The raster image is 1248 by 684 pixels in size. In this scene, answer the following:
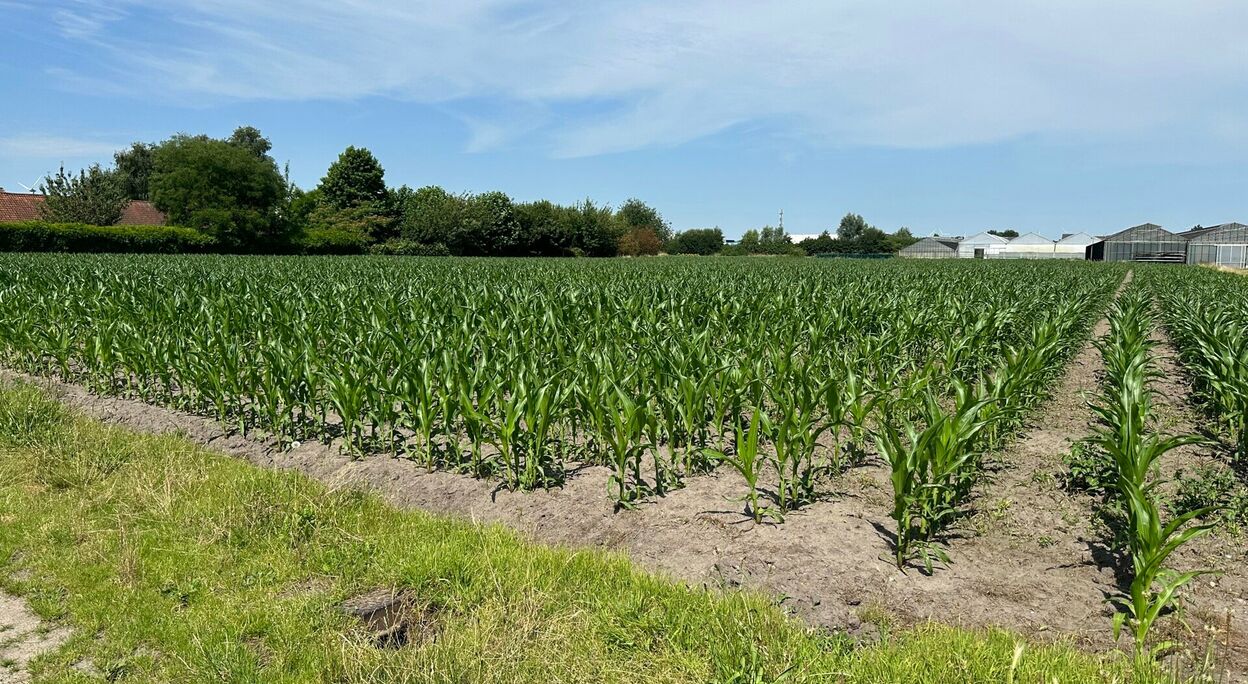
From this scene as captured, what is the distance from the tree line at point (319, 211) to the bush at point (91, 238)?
3.67 metres

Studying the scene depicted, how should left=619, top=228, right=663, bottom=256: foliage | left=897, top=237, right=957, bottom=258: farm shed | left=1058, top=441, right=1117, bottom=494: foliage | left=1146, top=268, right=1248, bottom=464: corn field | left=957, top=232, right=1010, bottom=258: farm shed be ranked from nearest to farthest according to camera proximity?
left=1058, top=441, right=1117, bottom=494: foliage → left=1146, top=268, right=1248, bottom=464: corn field → left=619, top=228, right=663, bottom=256: foliage → left=897, top=237, right=957, bottom=258: farm shed → left=957, top=232, right=1010, bottom=258: farm shed

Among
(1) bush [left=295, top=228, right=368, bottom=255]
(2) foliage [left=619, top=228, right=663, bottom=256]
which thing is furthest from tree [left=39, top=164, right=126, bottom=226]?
(2) foliage [left=619, top=228, right=663, bottom=256]

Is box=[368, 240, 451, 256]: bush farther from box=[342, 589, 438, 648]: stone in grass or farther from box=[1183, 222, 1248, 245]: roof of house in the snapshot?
box=[1183, 222, 1248, 245]: roof of house

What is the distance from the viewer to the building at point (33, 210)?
6103 cm

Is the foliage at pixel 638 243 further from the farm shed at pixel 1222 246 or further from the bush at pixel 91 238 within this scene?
the farm shed at pixel 1222 246

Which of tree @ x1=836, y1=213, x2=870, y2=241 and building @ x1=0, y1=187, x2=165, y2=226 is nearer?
building @ x1=0, y1=187, x2=165, y2=226

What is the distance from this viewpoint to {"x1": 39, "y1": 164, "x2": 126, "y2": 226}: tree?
190 feet

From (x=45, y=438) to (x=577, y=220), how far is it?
7115 centimetres

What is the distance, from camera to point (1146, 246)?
243 ft

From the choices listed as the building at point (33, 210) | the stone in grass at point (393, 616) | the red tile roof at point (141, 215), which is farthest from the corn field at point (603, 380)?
the red tile roof at point (141, 215)

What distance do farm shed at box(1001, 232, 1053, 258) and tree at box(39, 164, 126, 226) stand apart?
339ft

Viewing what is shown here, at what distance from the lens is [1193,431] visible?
709 centimetres

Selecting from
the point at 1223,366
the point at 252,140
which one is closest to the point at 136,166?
the point at 252,140

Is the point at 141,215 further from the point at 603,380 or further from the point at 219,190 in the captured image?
the point at 603,380
